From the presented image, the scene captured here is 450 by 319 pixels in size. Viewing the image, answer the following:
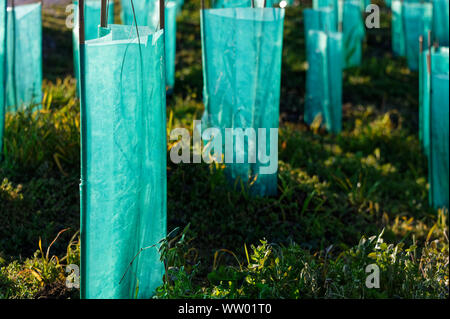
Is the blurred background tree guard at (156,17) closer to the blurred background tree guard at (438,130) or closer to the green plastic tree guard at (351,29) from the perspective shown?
the blurred background tree guard at (438,130)

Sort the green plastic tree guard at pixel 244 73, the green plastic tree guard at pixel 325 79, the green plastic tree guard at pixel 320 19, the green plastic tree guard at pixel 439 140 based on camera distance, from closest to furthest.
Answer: the green plastic tree guard at pixel 244 73, the green plastic tree guard at pixel 439 140, the green plastic tree guard at pixel 325 79, the green plastic tree guard at pixel 320 19

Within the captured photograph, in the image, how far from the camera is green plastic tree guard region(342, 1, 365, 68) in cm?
755

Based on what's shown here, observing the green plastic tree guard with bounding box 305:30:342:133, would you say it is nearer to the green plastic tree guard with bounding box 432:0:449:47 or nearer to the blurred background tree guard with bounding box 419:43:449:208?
the blurred background tree guard with bounding box 419:43:449:208

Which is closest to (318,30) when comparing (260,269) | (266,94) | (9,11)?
(266,94)

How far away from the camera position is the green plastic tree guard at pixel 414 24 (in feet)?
24.9

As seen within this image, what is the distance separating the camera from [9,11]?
4.57 meters

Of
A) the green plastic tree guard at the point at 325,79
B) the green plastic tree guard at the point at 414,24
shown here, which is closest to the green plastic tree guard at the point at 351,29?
the green plastic tree guard at the point at 414,24

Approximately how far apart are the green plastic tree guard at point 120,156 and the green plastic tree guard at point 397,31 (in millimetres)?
6041

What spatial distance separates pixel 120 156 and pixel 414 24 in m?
6.29

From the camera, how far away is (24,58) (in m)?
4.84

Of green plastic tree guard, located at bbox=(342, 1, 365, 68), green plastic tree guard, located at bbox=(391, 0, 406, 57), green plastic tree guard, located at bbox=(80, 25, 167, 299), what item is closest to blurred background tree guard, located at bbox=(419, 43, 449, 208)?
green plastic tree guard, located at bbox=(80, 25, 167, 299)
